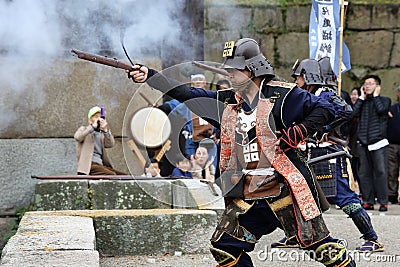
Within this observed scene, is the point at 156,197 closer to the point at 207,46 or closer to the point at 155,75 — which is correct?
the point at 155,75

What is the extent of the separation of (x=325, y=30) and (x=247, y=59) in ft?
17.3

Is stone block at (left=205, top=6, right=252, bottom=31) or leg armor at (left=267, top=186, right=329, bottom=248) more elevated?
stone block at (left=205, top=6, right=252, bottom=31)

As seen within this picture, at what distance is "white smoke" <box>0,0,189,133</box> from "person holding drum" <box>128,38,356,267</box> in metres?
2.71

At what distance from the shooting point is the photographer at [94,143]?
336 inches

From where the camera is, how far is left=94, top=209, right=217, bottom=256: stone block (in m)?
6.50

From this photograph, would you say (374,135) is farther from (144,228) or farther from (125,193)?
(144,228)

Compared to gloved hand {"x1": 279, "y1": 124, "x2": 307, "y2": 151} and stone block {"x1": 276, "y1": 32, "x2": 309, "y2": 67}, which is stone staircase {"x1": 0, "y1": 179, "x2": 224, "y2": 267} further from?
stone block {"x1": 276, "y1": 32, "x2": 309, "y2": 67}

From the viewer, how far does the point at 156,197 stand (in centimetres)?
742

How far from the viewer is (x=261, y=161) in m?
4.93

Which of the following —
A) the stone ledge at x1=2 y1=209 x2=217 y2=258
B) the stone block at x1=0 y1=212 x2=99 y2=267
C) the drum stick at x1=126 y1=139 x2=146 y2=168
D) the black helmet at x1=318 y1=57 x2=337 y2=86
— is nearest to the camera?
the stone block at x1=0 y1=212 x2=99 y2=267

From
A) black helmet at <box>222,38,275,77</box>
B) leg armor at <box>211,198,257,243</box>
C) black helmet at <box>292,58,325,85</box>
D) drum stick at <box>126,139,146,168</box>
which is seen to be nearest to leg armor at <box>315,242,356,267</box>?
leg armor at <box>211,198,257,243</box>

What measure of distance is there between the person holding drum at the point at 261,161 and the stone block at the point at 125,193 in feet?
7.97

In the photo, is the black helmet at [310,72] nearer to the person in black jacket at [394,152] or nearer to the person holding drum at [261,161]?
the person holding drum at [261,161]

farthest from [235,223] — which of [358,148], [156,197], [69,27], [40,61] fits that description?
[358,148]
